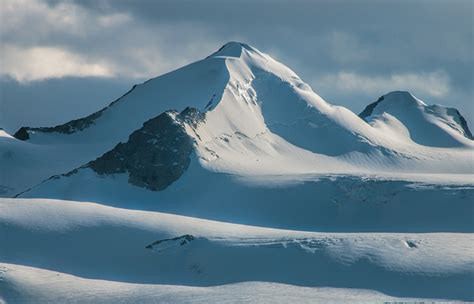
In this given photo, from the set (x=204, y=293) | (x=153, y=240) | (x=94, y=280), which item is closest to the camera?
(x=204, y=293)

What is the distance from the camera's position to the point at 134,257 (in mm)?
191000

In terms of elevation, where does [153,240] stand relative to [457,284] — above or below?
above

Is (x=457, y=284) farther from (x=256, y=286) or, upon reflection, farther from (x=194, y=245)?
(x=194, y=245)

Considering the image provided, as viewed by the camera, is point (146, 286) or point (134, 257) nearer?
point (146, 286)

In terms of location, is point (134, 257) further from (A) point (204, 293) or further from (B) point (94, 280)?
(A) point (204, 293)

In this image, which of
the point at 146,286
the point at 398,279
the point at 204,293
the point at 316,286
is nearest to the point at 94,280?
the point at 146,286

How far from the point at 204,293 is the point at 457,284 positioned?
1351 inches

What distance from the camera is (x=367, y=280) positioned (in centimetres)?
17925

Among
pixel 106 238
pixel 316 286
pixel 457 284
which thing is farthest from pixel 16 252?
pixel 457 284

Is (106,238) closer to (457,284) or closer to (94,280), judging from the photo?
(94,280)

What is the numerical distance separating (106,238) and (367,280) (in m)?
41.6

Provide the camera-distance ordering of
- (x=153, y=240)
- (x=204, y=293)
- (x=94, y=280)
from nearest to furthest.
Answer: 1. (x=204, y=293)
2. (x=94, y=280)
3. (x=153, y=240)

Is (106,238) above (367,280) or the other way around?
above

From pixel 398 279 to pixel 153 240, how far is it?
38.6 meters
